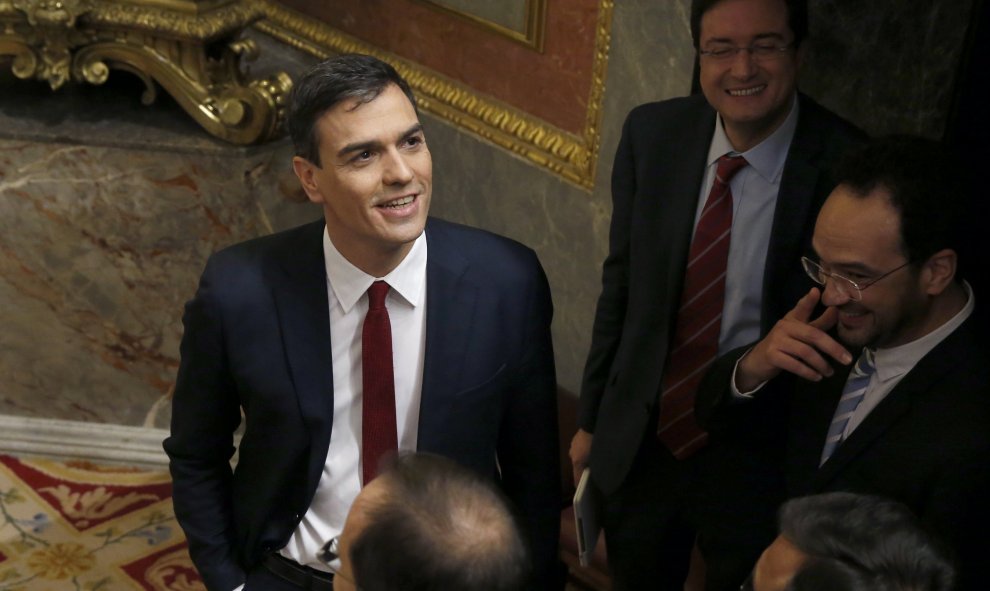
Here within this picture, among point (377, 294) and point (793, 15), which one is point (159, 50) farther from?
point (793, 15)

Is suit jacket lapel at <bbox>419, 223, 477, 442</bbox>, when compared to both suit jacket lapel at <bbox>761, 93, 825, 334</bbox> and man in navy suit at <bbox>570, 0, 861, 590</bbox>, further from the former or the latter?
suit jacket lapel at <bbox>761, 93, 825, 334</bbox>

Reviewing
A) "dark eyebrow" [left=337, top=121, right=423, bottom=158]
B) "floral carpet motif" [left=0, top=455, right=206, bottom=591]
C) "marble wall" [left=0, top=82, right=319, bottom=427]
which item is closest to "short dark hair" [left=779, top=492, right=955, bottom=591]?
"dark eyebrow" [left=337, top=121, right=423, bottom=158]

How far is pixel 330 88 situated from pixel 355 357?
532 mm

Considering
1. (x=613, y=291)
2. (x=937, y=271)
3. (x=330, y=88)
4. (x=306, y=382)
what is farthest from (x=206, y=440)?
(x=937, y=271)

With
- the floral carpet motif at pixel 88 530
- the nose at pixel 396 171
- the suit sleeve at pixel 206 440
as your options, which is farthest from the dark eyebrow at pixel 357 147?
the floral carpet motif at pixel 88 530

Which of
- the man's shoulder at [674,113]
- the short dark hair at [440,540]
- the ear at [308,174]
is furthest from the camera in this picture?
the man's shoulder at [674,113]

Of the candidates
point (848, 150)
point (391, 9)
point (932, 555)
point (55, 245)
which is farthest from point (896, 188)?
point (55, 245)

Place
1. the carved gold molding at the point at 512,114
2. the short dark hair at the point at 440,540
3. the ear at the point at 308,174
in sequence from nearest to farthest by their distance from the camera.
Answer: the short dark hair at the point at 440,540
the ear at the point at 308,174
the carved gold molding at the point at 512,114

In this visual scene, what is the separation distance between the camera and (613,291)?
2859 mm

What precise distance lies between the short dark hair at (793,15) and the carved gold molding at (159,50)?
Answer: 182 centimetres

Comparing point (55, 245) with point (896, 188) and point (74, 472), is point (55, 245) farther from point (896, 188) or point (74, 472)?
point (896, 188)

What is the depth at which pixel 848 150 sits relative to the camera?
2.41 metres

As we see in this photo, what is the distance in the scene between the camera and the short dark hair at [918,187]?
2.12 meters

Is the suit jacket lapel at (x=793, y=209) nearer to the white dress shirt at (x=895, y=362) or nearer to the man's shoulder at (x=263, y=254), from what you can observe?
the white dress shirt at (x=895, y=362)
